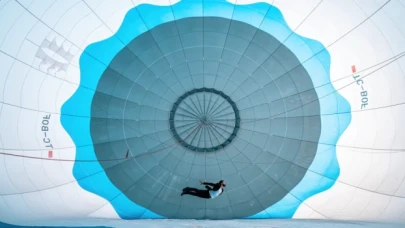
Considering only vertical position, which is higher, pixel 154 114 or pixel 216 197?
pixel 154 114

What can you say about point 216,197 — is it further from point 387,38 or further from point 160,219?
point 387,38

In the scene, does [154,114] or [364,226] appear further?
[154,114]

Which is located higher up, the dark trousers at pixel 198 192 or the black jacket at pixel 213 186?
the black jacket at pixel 213 186

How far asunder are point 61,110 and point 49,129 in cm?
44

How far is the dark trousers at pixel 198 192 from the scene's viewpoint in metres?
6.64

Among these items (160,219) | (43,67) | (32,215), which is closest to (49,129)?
(43,67)

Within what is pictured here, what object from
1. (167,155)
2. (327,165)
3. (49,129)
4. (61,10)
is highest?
(61,10)

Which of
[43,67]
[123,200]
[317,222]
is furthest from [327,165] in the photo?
[43,67]

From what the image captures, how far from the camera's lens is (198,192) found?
22.0 ft

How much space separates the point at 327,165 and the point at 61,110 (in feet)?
17.8

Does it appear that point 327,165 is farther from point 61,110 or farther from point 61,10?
point 61,10

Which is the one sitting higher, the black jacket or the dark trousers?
the black jacket

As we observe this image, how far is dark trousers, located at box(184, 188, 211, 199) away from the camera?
664cm

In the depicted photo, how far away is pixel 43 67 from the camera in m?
6.65
